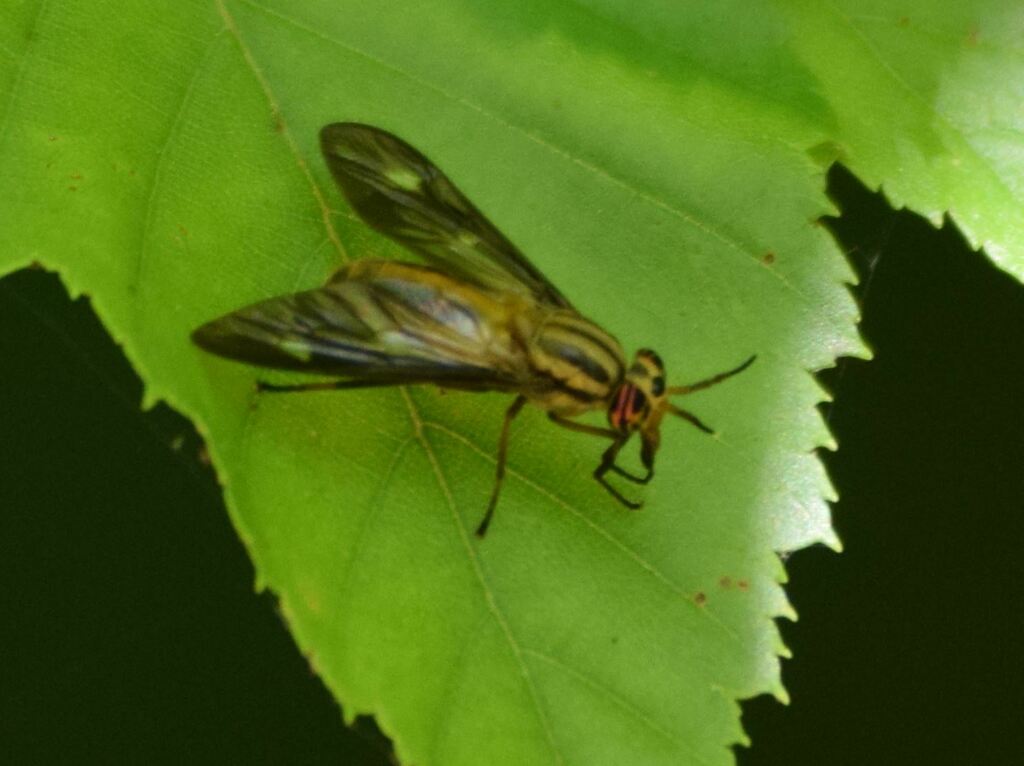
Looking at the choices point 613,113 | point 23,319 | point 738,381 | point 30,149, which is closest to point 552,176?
point 613,113

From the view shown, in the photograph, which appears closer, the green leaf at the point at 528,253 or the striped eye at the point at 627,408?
the green leaf at the point at 528,253

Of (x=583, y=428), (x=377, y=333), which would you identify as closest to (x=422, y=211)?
(x=377, y=333)

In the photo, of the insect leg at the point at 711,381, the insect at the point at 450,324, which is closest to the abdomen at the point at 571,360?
the insect at the point at 450,324

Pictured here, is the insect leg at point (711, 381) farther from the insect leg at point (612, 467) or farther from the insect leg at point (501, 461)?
the insect leg at point (501, 461)

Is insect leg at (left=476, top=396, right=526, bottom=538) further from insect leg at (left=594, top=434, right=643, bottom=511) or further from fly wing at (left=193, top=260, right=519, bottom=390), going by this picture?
insect leg at (left=594, top=434, right=643, bottom=511)

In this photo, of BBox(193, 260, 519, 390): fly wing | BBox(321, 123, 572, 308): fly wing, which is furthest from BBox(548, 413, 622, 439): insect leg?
BBox(321, 123, 572, 308): fly wing

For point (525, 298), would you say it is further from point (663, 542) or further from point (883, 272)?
point (883, 272)

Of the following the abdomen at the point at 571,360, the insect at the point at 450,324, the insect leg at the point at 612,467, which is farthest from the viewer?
the abdomen at the point at 571,360
